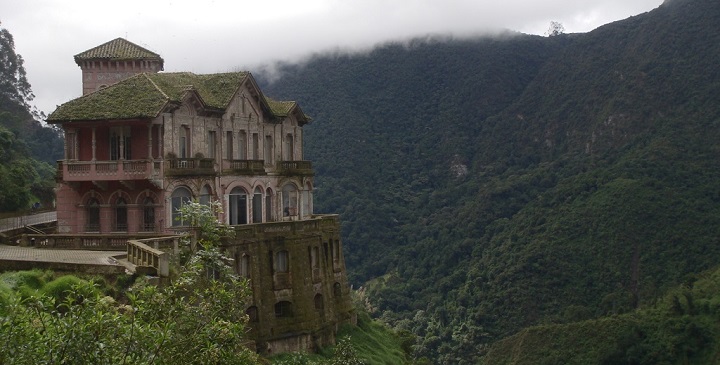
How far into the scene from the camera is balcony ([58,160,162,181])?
40438 millimetres

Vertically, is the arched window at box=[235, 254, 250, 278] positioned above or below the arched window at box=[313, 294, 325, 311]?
above

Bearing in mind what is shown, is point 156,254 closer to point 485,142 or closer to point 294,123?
point 294,123

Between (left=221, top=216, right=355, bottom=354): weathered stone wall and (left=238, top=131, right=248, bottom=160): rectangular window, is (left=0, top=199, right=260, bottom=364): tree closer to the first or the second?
(left=221, top=216, right=355, bottom=354): weathered stone wall

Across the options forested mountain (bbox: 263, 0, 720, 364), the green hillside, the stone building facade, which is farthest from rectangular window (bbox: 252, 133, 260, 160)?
forested mountain (bbox: 263, 0, 720, 364)

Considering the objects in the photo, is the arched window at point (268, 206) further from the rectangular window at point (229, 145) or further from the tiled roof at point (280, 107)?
the tiled roof at point (280, 107)

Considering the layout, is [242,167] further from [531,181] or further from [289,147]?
[531,181]

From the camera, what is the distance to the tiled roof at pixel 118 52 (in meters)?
51.8

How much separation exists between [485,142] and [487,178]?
17.8m

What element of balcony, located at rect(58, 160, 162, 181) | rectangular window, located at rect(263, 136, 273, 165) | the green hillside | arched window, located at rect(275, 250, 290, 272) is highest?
rectangular window, located at rect(263, 136, 273, 165)

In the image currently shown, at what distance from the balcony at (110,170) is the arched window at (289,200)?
10.5m

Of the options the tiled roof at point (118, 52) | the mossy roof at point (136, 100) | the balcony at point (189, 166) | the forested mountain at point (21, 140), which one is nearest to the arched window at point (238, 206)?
the balcony at point (189, 166)

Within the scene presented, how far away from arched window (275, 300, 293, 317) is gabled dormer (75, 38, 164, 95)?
17.2m

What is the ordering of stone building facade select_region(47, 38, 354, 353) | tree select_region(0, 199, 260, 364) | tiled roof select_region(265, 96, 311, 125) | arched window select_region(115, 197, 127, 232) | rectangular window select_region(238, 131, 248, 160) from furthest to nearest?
tiled roof select_region(265, 96, 311, 125)
rectangular window select_region(238, 131, 248, 160)
arched window select_region(115, 197, 127, 232)
stone building facade select_region(47, 38, 354, 353)
tree select_region(0, 199, 260, 364)

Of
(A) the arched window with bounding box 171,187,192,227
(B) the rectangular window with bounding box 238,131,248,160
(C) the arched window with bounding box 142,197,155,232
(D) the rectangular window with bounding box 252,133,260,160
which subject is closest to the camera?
(A) the arched window with bounding box 171,187,192,227
